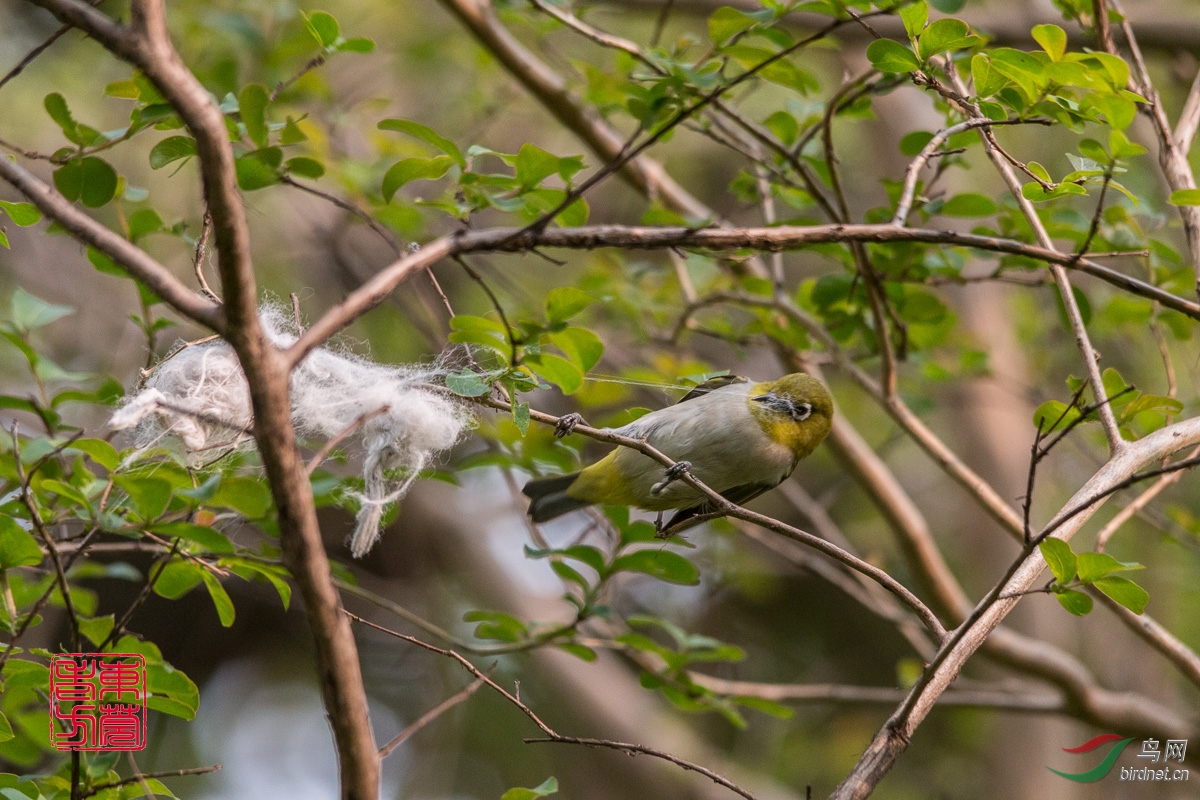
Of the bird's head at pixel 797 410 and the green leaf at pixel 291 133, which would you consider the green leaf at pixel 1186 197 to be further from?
the green leaf at pixel 291 133

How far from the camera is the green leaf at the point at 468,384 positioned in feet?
6.08

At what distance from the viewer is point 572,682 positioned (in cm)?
587

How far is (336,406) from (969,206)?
1.80 meters

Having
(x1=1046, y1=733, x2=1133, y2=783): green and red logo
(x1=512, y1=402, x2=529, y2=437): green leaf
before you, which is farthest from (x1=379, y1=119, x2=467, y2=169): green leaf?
(x1=1046, y1=733, x2=1133, y2=783): green and red logo

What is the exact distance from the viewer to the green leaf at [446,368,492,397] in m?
1.85

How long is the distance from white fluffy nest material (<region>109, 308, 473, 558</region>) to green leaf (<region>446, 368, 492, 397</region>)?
6.2 inches

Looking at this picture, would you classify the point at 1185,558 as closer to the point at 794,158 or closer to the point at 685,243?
the point at 794,158

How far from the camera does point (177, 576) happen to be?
6.80 feet

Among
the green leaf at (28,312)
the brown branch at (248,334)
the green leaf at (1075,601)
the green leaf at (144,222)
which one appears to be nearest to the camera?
the brown branch at (248,334)

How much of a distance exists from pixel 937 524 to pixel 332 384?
257 inches

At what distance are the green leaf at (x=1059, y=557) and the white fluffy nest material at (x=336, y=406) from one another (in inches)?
48.1

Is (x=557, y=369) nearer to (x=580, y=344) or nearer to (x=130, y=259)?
(x=580, y=344)

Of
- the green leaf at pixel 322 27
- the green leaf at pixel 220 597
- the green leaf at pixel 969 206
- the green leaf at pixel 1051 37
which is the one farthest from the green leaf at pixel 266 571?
the green leaf at pixel 969 206

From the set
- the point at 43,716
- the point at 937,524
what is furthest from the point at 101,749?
the point at 937,524
